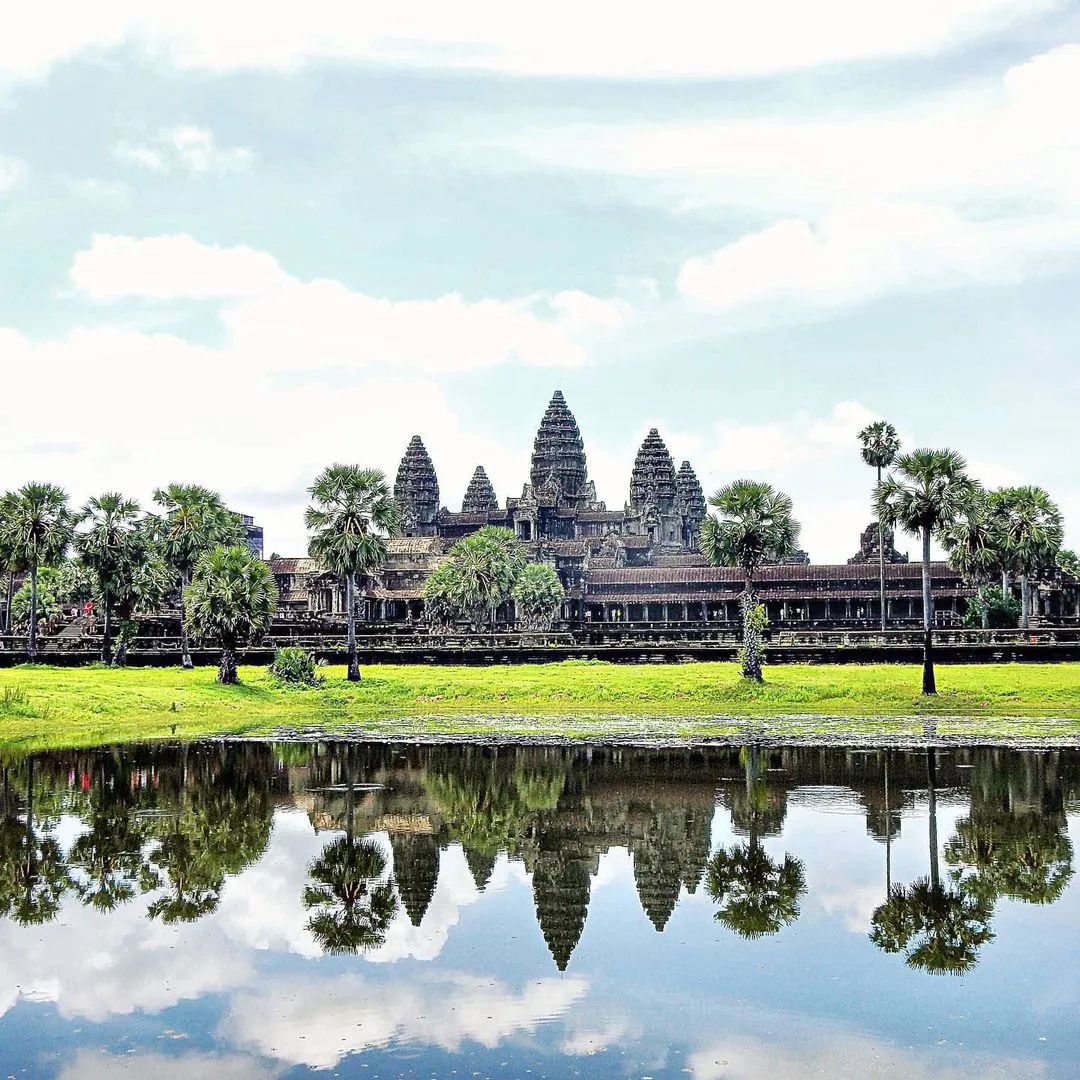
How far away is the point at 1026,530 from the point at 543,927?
3186 inches

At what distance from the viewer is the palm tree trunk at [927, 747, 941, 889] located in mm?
26547

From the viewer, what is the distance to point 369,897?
25609 millimetres

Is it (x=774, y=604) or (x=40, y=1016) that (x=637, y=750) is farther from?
(x=774, y=604)

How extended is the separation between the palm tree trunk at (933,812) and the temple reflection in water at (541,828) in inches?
3.2

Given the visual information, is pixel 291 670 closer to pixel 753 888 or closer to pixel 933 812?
pixel 933 812

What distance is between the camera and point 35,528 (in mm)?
87938

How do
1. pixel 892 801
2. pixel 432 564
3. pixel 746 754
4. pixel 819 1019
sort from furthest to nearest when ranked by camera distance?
pixel 432 564, pixel 746 754, pixel 892 801, pixel 819 1019

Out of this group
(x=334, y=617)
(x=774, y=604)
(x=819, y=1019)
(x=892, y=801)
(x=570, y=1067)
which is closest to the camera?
Answer: (x=570, y=1067)

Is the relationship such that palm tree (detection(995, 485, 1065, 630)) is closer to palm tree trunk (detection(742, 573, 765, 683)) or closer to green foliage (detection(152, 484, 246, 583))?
palm tree trunk (detection(742, 573, 765, 683))

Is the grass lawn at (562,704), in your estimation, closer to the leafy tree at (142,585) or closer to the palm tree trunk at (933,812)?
the palm tree trunk at (933,812)

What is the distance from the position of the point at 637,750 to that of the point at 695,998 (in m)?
26.0

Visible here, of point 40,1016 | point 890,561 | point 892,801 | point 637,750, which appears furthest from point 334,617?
point 40,1016

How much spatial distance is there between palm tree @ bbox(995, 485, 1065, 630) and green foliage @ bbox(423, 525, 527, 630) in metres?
38.4

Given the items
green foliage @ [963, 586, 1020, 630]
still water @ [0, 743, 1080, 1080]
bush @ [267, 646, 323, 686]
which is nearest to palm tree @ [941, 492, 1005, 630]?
green foliage @ [963, 586, 1020, 630]
